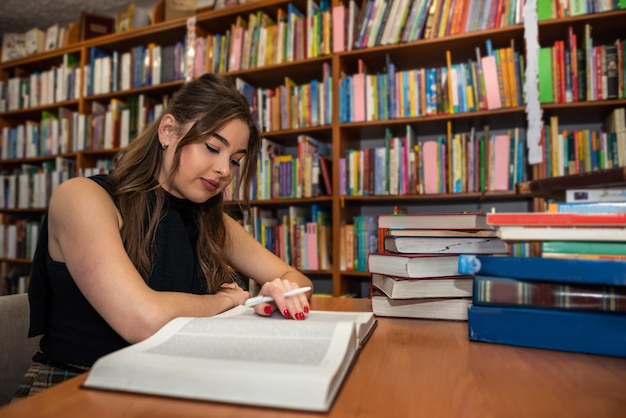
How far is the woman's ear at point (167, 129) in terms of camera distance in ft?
3.59

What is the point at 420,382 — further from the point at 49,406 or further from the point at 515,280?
the point at 49,406

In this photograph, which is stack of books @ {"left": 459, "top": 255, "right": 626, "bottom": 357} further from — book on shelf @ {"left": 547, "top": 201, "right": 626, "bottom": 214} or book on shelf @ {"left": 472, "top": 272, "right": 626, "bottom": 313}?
book on shelf @ {"left": 547, "top": 201, "right": 626, "bottom": 214}

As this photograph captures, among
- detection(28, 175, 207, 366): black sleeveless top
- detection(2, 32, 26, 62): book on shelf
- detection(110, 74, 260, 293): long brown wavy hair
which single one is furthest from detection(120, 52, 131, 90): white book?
detection(28, 175, 207, 366): black sleeveless top

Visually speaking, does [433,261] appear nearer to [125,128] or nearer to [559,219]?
[559,219]

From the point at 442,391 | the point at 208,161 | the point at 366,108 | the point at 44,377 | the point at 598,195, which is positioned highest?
the point at 366,108

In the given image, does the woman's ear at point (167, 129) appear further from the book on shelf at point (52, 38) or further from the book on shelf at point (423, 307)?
the book on shelf at point (52, 38)

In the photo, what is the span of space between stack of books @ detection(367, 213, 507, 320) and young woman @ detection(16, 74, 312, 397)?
18 centimetres

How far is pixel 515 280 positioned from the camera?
0.62 meters

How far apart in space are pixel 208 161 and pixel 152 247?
25 cm

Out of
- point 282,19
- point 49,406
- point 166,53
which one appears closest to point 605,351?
point 49,406

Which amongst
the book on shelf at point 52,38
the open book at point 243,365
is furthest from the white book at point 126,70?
the open book at point 243,365

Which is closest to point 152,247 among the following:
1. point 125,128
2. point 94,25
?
point 125,128

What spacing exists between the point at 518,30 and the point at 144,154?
5.71ft

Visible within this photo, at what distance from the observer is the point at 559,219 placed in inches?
24.4
